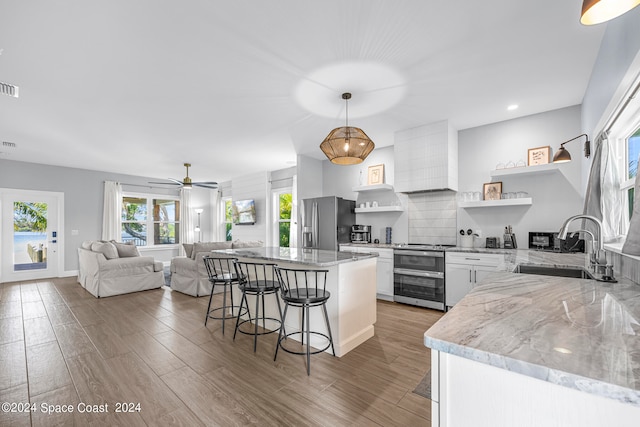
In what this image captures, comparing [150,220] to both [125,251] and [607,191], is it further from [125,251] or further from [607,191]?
[607,191]

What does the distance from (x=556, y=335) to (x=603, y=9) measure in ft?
3.61

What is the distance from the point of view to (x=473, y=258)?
3.75 m

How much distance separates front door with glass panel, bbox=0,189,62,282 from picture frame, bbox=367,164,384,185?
7441 millimetres

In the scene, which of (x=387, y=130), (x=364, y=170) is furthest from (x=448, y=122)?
(x=364, y=170)

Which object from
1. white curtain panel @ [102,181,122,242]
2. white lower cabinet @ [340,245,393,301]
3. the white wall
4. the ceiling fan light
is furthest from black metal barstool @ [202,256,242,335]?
white curtain panel @ [102,181,122,242]

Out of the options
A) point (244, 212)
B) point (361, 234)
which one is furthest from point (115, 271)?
point (361, 234)

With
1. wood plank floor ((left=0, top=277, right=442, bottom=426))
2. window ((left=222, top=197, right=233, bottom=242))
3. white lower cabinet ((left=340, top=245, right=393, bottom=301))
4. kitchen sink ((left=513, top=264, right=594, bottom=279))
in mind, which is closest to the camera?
wood plank floor ((left=0, top=277, right=442, bottom=426))

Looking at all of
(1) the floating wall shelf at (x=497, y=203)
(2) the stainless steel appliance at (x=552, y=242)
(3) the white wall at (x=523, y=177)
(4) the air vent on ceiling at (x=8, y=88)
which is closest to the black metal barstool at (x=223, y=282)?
(4) the air vent on ceiling at (x=8, y=88)

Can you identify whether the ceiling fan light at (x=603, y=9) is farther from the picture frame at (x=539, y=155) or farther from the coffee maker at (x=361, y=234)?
the coffee maker at (x=361, y=234)

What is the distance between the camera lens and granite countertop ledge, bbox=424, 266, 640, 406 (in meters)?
0.64

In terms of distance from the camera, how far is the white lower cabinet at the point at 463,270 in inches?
143

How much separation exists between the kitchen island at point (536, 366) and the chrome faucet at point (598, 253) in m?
0.59

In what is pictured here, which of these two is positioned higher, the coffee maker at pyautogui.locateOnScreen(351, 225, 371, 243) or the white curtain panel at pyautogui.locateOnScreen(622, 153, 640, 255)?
the white curtain panel at pyautogui.locateOnScreen(622, 153, 640, 255)

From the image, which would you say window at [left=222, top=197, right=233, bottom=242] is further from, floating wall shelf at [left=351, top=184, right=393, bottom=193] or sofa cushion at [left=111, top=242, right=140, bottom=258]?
floating wall shelf at [left=351, top=184, right=393, bottom=193]
